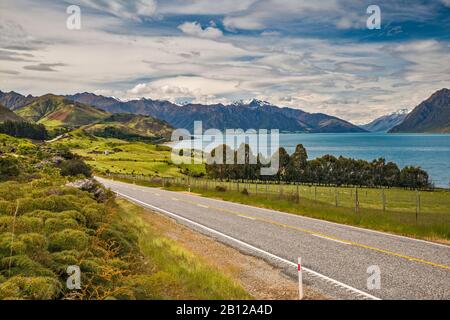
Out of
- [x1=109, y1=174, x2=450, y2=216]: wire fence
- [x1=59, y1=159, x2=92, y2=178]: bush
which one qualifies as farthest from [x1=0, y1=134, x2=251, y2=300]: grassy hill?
[x1=109, y1=174, x2=450, y2=216]: wire fence

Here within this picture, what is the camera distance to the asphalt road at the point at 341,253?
981 centimetres

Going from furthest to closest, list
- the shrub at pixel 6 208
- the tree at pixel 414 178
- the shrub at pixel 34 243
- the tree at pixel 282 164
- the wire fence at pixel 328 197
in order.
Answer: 1. the tree at pixel 282 164
2. the tree at pixel 414 178
3. the wire fence at pixel 328 197
4. the shrub at pixel 6 208
5. the shrub at pixel 34 243

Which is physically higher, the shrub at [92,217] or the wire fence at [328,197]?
the shrub at [92,217]

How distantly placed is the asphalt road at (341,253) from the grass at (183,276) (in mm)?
2257

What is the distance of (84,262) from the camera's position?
831 cm

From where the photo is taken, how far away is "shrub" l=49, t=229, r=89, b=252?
895 centimetres

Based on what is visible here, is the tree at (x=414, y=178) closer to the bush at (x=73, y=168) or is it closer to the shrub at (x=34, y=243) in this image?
the bush at (x=73, y=168)

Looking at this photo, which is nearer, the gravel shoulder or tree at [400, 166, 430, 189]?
the gravel shoulder

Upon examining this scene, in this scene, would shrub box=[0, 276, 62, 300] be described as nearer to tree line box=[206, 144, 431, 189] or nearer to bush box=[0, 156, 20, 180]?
bush box=[0, 156, 20, 180]

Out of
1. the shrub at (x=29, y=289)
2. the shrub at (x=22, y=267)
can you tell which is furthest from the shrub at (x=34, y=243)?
the shrub at (x=29, y=289)

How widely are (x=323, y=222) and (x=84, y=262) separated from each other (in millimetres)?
14941

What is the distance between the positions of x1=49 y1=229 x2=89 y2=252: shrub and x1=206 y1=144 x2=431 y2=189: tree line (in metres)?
118

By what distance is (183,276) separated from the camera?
1048cm

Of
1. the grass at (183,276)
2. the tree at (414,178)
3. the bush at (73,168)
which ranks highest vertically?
the bush at (73,168)
